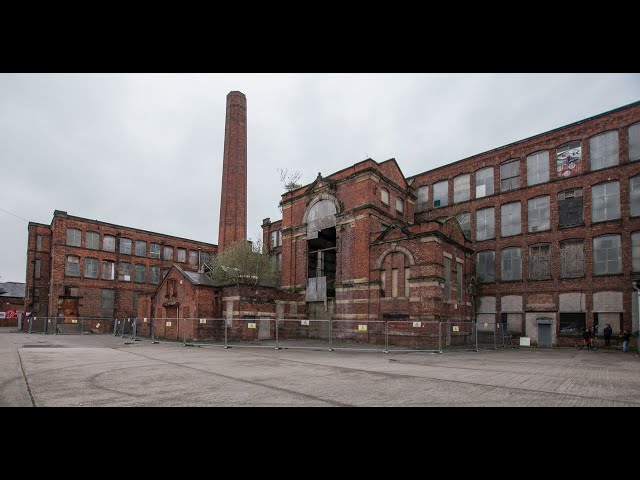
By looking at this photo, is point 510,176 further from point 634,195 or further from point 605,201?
point 634,195

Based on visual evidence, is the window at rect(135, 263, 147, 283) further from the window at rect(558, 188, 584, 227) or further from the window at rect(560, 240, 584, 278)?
the window at rect(558, 188, 584, 227)

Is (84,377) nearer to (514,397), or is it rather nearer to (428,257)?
(514,397)

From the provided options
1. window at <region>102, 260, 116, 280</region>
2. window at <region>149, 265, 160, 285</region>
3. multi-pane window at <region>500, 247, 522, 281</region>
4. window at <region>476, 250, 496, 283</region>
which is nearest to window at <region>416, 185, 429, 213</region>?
window at <region>476, 250, 496, 283</region>

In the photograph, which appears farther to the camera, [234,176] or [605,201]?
[234,176]

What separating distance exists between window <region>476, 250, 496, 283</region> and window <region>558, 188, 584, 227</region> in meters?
5.50

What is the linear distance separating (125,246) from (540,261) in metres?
42.3

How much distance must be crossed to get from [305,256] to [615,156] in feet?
73.8

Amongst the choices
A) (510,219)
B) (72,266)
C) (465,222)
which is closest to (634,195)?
(510,219)

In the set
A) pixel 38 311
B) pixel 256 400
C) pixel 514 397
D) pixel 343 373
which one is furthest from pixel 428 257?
pixel 38 311

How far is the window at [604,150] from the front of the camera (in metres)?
27.0

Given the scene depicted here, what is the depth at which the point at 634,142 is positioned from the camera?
26.2 meters

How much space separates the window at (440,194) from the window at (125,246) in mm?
34498

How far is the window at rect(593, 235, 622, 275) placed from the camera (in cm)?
2608

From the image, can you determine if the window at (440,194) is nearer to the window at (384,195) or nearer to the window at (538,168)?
the window at (538,168)
